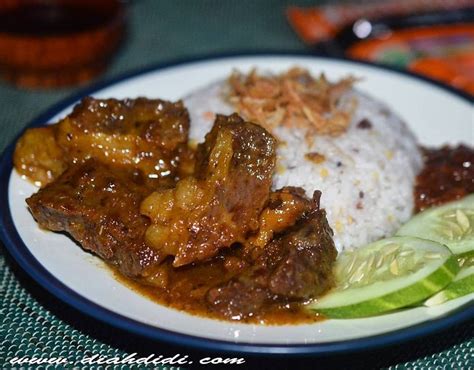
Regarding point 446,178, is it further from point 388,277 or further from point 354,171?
point 388,277

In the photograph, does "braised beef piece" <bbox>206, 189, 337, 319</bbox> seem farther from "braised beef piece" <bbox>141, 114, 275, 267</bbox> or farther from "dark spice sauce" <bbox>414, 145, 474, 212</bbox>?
"dark spice sauce" <bbox>414, 145, 474, 212</bbox>

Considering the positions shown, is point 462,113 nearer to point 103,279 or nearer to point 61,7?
point 103,279

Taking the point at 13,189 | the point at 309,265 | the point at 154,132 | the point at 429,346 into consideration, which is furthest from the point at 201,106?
the point at 429,346

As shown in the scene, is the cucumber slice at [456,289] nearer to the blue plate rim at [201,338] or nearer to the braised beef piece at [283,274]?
the blue plate rim at [201,338]

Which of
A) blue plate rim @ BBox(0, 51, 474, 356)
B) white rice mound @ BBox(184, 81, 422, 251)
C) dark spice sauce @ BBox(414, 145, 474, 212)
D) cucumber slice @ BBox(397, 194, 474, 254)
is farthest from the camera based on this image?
dark spice sauce @ BBox(414, 145, 474, 212)

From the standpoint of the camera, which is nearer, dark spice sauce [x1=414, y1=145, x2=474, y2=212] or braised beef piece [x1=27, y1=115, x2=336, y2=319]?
braised beef piece [x1=27, y1=115, x2=336, y2=319]

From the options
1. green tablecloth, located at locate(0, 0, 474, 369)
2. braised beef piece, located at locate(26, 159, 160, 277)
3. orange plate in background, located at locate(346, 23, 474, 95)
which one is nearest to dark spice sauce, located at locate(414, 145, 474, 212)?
green tablecloth, located at locate(0, 0, 474, 369)

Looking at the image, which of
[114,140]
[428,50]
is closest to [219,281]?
[114,140]

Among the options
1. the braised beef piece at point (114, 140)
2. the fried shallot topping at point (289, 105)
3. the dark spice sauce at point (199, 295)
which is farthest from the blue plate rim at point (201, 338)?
the fried shallot topping at point (289, 105)
